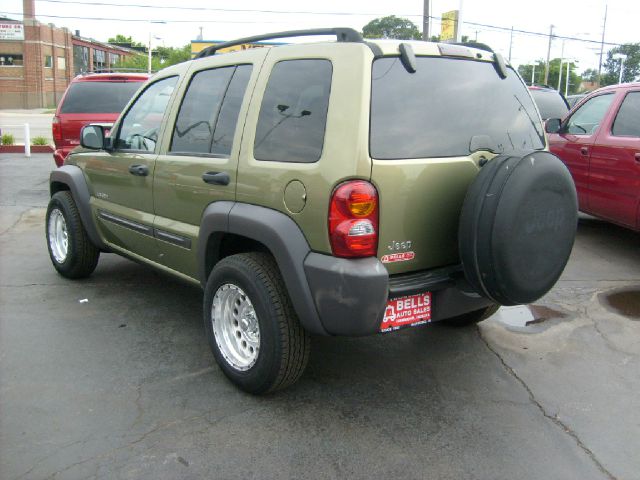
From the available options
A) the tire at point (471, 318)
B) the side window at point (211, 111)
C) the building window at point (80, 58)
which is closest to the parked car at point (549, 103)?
the tire at point (471, 318)

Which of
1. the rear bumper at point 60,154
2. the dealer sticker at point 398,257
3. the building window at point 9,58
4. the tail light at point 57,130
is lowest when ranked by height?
the dealer sticker at point 398,257

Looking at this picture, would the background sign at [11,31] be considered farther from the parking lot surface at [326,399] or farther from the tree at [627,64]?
the tree at [627,64]

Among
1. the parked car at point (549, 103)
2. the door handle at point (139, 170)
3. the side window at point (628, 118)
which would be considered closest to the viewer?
the door handle at point (139, 170)

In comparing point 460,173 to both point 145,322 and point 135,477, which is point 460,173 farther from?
point 145,322

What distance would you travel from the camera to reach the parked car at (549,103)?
1048cm

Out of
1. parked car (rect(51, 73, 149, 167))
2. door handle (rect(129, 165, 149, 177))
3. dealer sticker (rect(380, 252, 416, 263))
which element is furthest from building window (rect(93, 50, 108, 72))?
dealer sticker (rect(380, 252, 416, 263))

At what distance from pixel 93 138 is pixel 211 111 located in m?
1.46

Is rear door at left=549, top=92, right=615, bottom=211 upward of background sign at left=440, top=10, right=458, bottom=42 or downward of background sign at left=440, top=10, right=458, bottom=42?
downward

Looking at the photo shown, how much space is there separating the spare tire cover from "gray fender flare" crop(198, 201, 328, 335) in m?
0.82

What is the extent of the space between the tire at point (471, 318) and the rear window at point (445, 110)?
125 cm

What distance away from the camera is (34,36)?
50312 millimetres

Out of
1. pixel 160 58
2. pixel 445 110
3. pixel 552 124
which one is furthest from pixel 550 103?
pixel 160 58

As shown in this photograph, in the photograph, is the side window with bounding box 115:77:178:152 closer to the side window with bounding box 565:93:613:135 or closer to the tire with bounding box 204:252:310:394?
the tire with bounding box 204:252:310:394

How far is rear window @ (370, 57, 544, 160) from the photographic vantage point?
299cm
